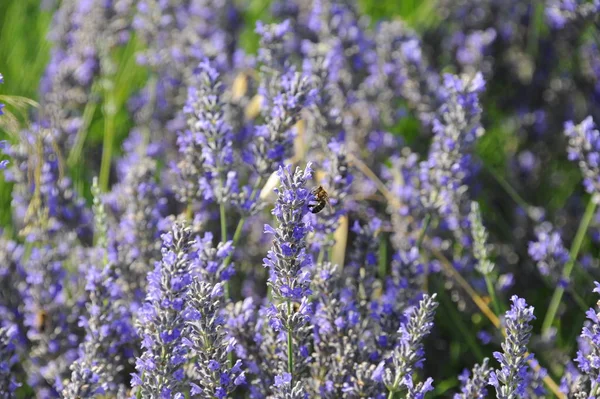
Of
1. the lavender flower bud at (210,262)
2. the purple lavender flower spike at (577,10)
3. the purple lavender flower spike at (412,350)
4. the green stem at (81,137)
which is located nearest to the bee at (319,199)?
the lavender flower bud at (210,262)

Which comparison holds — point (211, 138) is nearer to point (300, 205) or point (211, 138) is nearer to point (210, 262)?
point (210, 262)

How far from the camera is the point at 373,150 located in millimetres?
3588

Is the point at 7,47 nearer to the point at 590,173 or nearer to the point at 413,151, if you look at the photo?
the point at 413,151

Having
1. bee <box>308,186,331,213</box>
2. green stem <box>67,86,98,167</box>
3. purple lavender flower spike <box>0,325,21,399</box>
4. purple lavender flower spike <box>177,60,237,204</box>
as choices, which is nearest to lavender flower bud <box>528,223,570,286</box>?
bee <box>308,186,331,213</box>

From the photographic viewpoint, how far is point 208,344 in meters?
1.90

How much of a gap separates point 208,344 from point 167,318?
0.12 m

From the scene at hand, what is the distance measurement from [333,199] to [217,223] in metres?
0.92

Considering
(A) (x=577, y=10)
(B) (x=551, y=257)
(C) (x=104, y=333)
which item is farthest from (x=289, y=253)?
(A) (x=577, y=10)

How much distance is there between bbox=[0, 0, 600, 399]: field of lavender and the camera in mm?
1981

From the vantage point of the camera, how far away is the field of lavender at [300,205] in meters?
1.98

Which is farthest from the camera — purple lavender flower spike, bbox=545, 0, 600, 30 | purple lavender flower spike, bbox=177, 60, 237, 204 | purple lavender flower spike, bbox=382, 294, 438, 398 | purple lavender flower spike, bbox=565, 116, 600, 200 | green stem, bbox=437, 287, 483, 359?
purple lavender flower spike, bbox=545, 0, 600, 30

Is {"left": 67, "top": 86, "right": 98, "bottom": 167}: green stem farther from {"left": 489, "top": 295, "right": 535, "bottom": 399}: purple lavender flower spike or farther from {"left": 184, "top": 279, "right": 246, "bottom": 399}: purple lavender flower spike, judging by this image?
{"left": 489, "top": 295, "right": 535, "bottom": 399}: purple lavender flower spike

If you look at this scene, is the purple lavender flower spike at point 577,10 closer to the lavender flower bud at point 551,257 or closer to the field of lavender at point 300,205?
the field of lavender at point 300,205

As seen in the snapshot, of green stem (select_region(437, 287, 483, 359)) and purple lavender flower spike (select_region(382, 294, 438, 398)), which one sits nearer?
purple lavender flower spike (select_region(382, 294, 438, 398))
